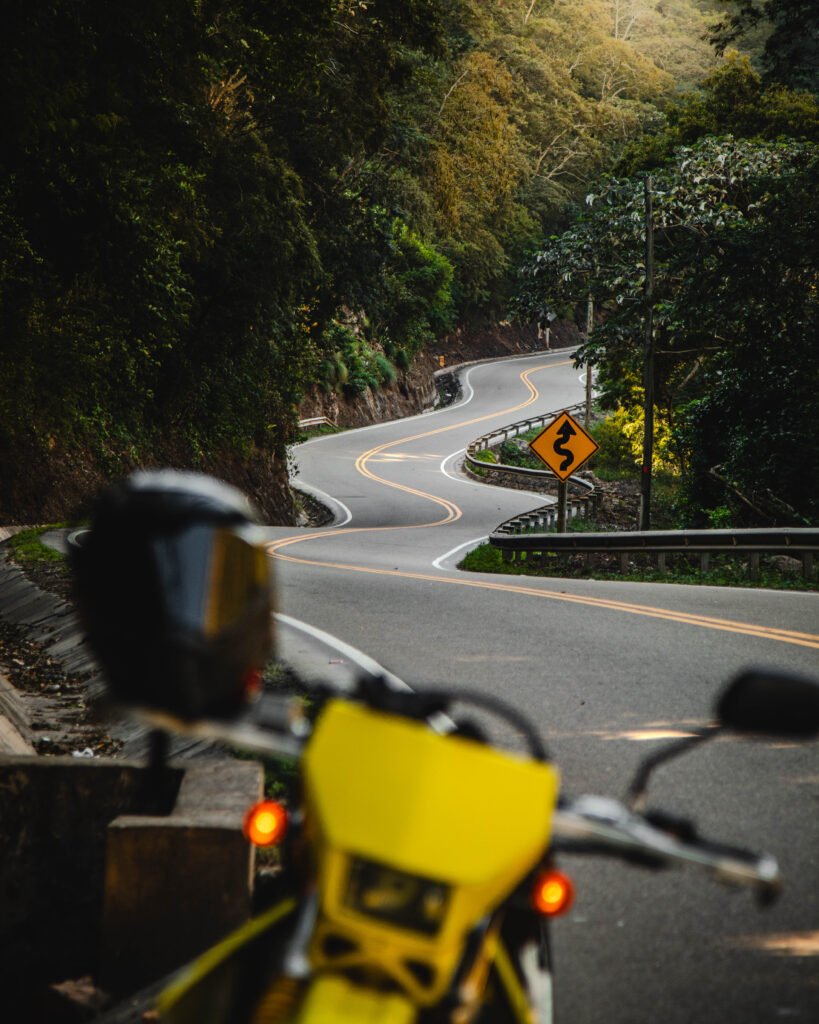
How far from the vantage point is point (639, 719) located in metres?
7.89

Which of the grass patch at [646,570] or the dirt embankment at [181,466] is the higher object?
the dirt embankment at [181,466]

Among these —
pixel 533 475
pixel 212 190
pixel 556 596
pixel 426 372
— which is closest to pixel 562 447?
pixel 556 596

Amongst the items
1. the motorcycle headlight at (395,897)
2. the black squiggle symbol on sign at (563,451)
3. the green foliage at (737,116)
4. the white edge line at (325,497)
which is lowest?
Answer: the white edge line at (325,497)

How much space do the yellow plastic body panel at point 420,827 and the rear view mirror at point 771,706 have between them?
0.38 metres

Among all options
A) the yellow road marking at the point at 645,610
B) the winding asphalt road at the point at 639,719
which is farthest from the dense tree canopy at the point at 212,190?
the yellow road marking at the point at 645,610

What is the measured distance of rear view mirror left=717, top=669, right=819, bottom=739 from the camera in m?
2.09

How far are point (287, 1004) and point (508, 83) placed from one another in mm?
52083

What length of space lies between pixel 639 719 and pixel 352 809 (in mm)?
6304

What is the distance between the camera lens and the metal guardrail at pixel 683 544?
17.2m

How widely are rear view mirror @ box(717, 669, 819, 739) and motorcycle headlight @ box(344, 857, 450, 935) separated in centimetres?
67

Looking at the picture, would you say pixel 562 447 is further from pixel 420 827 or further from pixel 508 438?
pixel 508 438

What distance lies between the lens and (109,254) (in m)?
16.1

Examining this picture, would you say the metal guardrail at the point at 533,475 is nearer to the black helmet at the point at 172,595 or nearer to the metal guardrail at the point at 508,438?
the metal guardrail at the point at 508,438

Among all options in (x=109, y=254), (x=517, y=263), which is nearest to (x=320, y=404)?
(x=517, y=263)
